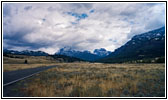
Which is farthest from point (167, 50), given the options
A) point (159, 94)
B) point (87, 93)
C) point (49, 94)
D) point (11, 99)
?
point (11, 99)

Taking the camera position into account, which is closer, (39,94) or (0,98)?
(0,98)

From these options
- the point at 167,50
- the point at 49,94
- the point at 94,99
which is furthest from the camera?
the point at 167,50

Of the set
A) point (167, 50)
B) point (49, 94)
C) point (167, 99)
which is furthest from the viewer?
point (167, 50)

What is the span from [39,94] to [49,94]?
25.4 inches

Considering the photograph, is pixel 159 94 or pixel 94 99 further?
pixel 159 94

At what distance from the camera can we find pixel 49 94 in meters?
8.80

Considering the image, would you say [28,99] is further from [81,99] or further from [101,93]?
[101,93]

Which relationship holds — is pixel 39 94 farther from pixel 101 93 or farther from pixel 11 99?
pixel 101 93

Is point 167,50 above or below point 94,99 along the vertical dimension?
above

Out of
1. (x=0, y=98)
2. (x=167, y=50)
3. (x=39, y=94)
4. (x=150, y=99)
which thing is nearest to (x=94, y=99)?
(x=150, y=99)

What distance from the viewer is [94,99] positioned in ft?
23.4

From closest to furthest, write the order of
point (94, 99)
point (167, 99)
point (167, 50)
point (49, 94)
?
point (94, 99), point (167, 99), point (49, 94), point (167, 50)

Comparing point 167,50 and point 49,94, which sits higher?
point 167,50

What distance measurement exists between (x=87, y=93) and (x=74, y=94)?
0.85 meters
